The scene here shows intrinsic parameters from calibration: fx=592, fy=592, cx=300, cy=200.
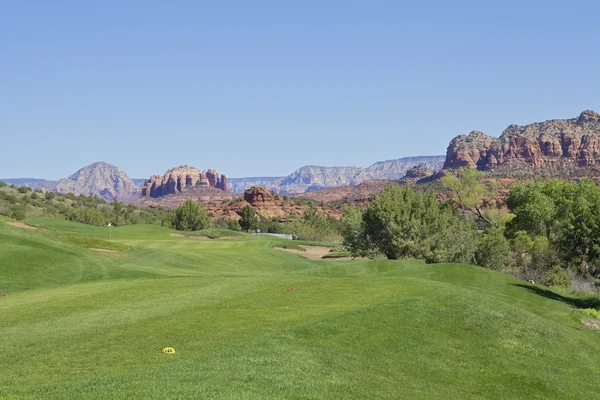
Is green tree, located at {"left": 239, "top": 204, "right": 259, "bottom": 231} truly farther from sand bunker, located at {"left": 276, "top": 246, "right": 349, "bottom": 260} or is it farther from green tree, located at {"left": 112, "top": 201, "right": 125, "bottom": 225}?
sand bunker, located at {"left": 276, "top": 246, "right": 349, "bottom": 260}

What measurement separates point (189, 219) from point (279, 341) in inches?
3670

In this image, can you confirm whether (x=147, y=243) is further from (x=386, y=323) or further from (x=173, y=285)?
(x=386, y=323)

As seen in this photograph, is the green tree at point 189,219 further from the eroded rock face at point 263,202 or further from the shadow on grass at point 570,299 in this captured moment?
the shadow on grass at point 570,299

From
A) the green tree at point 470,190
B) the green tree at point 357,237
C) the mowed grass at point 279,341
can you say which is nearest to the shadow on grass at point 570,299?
the mowed grass at point 279,341

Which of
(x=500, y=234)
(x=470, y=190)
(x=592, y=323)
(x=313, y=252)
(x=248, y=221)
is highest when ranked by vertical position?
(x=470, y=190)

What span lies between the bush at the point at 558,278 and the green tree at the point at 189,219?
68.7 m

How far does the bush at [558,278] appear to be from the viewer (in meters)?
46.1

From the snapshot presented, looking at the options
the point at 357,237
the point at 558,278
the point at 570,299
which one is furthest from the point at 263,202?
the point at 570,299

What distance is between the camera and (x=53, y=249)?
103 ft

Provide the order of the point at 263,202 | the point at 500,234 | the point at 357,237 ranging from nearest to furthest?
1. the point at 357,237
2. the point at 500,234
3. the point at 263,202

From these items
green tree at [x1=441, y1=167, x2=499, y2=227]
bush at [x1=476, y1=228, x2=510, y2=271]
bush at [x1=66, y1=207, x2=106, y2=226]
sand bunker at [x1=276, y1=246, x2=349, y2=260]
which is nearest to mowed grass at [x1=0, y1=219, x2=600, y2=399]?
bush at [x1=476, y1=228, x2=510, y2=271]

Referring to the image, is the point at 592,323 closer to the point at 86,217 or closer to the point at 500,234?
the point at 500,234

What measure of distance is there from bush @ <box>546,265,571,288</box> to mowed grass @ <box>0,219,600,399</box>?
67.6 feet

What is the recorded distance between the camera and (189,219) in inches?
4134
